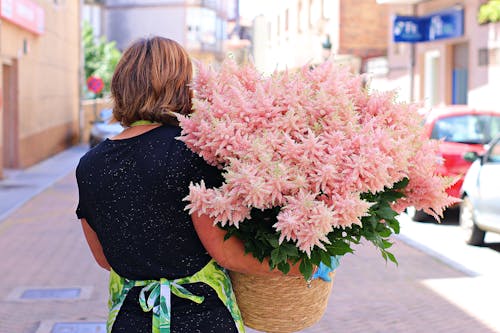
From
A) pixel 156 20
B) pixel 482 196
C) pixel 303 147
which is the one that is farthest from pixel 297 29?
pixel 303 147

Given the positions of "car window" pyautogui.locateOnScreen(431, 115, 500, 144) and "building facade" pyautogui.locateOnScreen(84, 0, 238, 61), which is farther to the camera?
"building facade" pyautogui.locateOnScreen(84, 0, 238, 61)

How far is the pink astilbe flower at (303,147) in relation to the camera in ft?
7.14

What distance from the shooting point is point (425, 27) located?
2544 cm

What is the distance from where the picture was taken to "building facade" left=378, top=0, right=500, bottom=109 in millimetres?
21327

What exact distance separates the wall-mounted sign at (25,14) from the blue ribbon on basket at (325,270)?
1668 centimetres

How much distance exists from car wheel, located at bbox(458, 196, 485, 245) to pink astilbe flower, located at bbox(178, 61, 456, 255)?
7.90m

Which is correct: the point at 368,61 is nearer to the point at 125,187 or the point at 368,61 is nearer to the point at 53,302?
the point at 53,302

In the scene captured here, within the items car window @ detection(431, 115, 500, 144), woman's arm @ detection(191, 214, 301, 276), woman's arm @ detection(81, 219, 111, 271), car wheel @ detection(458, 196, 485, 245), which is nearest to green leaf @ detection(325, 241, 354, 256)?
woman's arm @ detection(191, 214, 301, 276)

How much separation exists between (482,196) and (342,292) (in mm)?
3077

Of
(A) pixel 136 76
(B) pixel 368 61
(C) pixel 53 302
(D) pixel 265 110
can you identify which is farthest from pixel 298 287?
(B) pixel 368 61

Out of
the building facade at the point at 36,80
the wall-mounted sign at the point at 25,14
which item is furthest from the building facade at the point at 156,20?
the wall-mounted sign at the point at 25,14

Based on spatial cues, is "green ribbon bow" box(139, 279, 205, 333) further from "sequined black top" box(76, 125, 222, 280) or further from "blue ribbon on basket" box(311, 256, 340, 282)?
"blue ribbon on basket" box(311, 256, 340, 282)

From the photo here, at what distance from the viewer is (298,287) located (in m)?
2.44

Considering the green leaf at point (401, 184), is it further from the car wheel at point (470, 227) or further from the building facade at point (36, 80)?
the building facade at point (36, 80)
